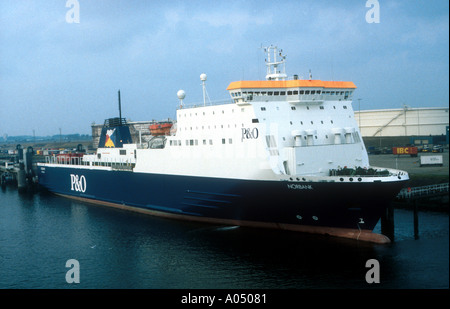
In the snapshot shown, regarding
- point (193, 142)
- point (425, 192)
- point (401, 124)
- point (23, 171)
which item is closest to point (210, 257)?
point (193, 142)

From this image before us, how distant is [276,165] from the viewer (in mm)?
19844

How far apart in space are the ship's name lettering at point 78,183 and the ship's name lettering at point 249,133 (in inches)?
647

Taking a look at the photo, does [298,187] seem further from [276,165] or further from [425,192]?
[425,192]

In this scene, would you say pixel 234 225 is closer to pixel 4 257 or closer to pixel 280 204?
pixel 280 204

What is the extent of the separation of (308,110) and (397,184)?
5.70 meters

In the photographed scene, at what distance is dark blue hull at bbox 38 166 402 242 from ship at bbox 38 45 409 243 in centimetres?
4

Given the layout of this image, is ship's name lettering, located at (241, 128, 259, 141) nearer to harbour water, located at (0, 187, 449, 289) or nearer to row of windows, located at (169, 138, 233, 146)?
row of windows, located at (169, 138, 233, 146)

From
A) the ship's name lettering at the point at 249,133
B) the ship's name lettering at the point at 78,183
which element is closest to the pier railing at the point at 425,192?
the ship's name lettering at the point at 249,133

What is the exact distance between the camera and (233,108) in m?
21.2

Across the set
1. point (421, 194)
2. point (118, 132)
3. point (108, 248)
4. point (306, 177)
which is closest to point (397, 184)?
point (306, 177)

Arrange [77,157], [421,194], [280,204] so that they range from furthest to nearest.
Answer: [77,157] < [421,194] < [280,204]

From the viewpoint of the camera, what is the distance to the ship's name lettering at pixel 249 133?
2003 centimetres

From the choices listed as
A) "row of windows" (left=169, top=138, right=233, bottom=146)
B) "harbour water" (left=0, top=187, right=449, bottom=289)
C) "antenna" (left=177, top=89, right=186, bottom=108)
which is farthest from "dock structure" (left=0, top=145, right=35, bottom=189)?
"row of windows" (left=169, top=138, right=233, bottom=146)

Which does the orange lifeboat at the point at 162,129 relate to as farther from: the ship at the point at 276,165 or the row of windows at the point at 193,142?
the row of windows at the point at 193,142
